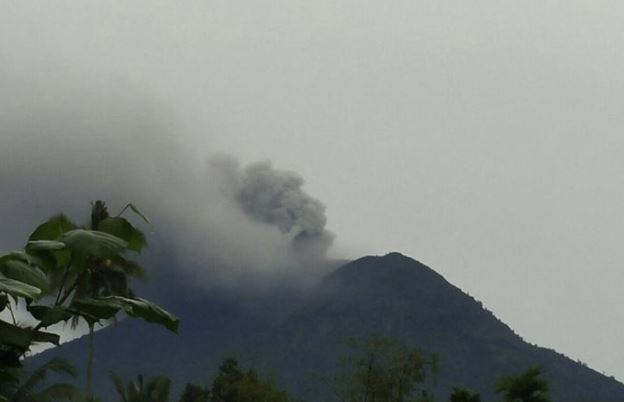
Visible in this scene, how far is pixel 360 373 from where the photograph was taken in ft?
234

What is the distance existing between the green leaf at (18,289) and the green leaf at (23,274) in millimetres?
103

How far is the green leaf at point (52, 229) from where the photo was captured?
17.3 feet

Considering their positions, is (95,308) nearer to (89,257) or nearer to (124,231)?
(89,257)

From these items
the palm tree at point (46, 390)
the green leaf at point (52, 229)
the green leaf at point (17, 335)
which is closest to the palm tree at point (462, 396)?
the palm tree at point (46, 390)

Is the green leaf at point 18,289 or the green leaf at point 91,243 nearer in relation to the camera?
the green leaf at point 18,289

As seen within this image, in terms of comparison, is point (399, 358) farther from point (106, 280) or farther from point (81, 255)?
point (81, 255)

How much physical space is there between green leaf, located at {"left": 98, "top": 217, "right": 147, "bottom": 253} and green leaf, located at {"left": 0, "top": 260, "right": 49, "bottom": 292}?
522 mm

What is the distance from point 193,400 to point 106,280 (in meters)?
26.9

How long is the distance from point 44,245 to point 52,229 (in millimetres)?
473

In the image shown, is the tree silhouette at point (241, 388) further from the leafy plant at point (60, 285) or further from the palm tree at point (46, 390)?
the leafy plant at point (60, 285)

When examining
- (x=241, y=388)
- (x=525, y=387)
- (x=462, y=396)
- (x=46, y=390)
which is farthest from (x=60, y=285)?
(x=241, y=388)

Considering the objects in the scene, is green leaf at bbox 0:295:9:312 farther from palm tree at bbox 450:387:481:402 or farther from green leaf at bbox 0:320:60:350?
palm tree at bbox 450:387:481:402

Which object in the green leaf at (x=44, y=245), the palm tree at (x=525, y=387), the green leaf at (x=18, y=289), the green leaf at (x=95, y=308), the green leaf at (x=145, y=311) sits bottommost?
the green leaf at (x=18, y=289)

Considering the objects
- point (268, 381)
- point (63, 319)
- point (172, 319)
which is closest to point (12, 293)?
point (63, 319)
